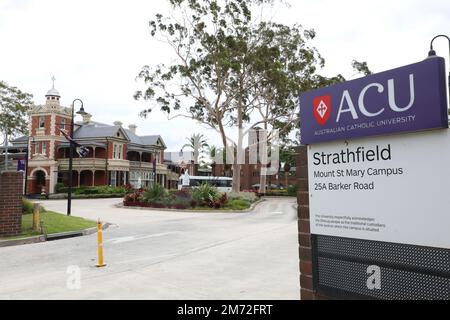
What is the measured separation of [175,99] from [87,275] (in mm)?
28446

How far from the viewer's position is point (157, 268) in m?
8.12

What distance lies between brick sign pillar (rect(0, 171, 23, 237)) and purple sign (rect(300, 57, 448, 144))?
440 inches

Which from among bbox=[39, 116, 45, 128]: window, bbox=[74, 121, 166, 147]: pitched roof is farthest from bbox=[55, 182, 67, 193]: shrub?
bbox=[39, 116, 45, 128]: window

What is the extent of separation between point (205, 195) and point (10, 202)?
16925 mm

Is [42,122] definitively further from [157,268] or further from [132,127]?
[157,268]

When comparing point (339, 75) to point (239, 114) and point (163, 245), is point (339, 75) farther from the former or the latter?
point (163, 245)

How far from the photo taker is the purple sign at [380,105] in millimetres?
3057

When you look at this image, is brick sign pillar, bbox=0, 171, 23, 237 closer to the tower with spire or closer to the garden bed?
the garden bed

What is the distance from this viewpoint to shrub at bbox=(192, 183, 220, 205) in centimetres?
2792

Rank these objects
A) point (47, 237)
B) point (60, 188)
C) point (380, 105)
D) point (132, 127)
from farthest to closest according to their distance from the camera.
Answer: point (132, 127), point (60, 188), point (47, 237), point (380, 105)

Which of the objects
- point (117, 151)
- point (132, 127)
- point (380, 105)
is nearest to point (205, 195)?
point (380, 105)
